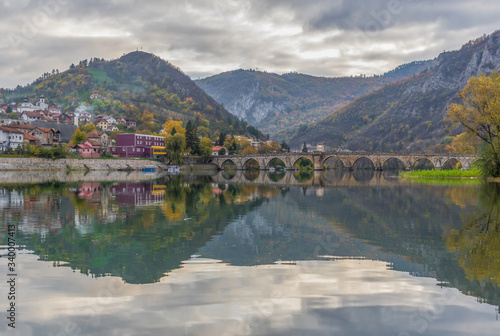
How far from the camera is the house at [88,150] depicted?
98438 mm

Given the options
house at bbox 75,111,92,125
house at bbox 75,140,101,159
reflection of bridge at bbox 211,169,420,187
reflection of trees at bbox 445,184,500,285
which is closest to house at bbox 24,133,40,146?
house at bbox 75,140,101,159

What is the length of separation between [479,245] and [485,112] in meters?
41.2

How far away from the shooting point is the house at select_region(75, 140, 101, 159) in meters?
98.4

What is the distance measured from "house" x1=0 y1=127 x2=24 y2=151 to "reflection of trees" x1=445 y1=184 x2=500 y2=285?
86.7 metres

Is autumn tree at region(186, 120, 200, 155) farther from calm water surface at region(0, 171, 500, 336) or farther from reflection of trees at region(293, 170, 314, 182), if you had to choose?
calm water surface at region(0, 171, 500, 336)

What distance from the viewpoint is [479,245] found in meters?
14.7

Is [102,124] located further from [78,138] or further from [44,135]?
[44,135]

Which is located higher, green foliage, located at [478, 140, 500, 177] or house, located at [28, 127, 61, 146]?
house, located at [28, 127, 61, 146]

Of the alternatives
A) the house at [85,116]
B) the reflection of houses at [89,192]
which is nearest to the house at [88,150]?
the reflection of houses at [89,192]

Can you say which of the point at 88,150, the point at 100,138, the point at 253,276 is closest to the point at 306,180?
the point at 253,276

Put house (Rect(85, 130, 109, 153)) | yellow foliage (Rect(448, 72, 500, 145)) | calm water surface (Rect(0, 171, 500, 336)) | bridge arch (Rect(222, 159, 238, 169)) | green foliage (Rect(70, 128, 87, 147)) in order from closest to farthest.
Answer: calm water surface (Rect(0, 171, 500, 336))
yellow foliage (Rect(448, 72, 500, 145))
green foliage (Rect(70, 128, 87, 147))
house (Rect(85, 130, 109, 153))
bridge arch (Rect(222, 159, 238, 169))

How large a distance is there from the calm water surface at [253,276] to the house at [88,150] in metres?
82.4

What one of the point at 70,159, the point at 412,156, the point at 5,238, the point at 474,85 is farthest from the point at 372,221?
the point at 412,156

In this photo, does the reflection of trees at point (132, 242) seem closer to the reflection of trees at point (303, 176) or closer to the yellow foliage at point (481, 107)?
the yellow foliage at point (481, 107)
